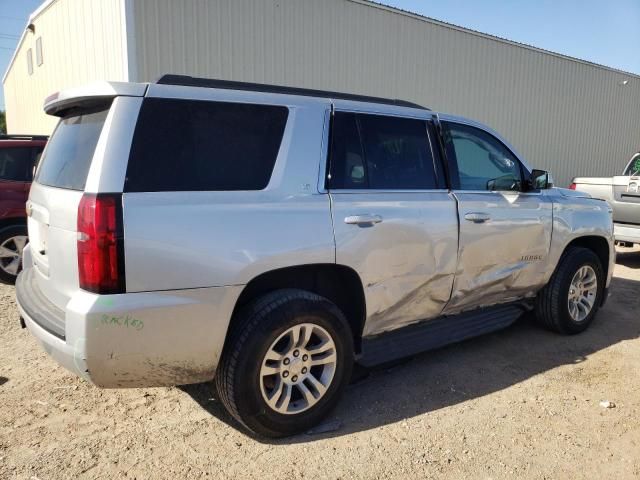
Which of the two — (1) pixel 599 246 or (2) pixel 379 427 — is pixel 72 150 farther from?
(1) pixel 599 246

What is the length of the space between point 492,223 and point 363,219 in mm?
1284

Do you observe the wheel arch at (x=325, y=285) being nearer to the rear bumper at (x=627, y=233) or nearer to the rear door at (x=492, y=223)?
the rear door at (x=492, y=223)

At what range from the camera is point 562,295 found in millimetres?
4539

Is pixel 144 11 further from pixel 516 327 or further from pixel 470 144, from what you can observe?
pixel 516 327

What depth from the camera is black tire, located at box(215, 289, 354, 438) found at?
2.68 meters

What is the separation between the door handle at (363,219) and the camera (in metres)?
3.00

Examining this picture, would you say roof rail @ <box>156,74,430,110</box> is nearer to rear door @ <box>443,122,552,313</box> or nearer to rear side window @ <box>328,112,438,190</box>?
rear side window @ <box>328,112,438,190</box>

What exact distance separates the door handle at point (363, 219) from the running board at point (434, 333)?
88cm

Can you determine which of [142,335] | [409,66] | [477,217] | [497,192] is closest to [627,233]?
[497,192]

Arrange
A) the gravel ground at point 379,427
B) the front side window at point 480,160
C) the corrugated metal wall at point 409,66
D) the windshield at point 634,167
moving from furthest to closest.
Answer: the corrugated metal wall at point 409,66 → the windshield at point 634,167 → the front side window at point 480,160 → the gravel ground at point 379,427

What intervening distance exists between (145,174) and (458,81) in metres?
12.8

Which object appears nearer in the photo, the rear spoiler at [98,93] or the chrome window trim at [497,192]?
the rear spoiler at [98,93]

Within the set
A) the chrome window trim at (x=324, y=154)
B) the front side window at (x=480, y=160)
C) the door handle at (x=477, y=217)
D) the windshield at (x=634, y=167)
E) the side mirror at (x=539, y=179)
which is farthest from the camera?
the windshield at (x=634, y=167)

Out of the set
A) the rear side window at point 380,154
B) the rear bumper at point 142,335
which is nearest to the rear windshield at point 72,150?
the rear bumper at point 142,335
